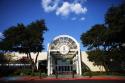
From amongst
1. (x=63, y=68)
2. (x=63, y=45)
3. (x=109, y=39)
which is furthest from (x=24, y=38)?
(x=109, y=39)

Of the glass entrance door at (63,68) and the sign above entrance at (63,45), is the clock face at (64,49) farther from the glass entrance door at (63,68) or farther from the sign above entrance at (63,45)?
the glass entrance door at (63,68)

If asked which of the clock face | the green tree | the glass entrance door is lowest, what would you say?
the glass entrance door

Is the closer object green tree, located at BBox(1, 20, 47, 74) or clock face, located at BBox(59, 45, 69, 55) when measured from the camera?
clock face, located at BBox(59, 45, 69, 55)

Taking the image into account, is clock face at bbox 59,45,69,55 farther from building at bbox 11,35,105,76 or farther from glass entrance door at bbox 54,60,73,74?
glass entrance door at bbox 54,60,73,74

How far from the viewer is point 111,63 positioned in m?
52.8

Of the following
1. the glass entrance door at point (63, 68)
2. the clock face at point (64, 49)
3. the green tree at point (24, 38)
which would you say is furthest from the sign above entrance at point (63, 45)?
the glass entrance door at point (63, 68)

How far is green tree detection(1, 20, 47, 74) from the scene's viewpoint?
155 feet

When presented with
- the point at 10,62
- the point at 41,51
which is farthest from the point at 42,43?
the point at 10,62

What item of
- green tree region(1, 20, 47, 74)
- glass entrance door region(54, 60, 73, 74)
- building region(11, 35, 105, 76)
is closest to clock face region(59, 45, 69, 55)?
building region(11, 35, 105, 76)

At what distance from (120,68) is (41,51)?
19.0m

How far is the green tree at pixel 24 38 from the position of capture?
47219 millimetres

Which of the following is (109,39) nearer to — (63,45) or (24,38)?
(63,45)

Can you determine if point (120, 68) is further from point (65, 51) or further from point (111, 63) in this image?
point (65, 51)

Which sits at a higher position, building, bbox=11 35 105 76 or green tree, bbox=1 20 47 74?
green tree, bbox=1 20 47 74
